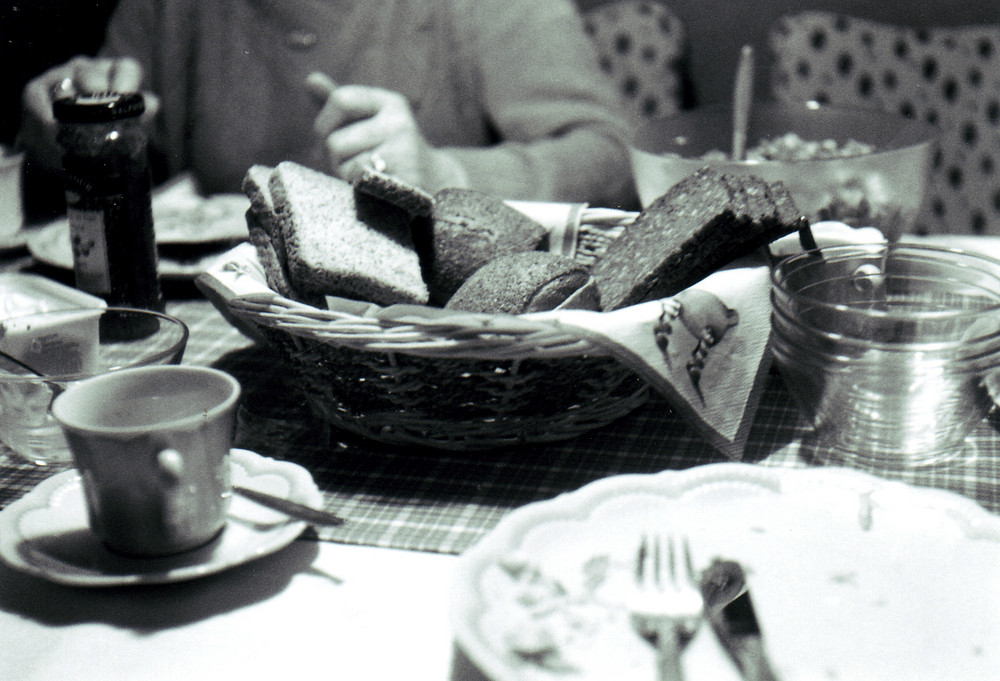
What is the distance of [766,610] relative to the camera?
20.0 inches

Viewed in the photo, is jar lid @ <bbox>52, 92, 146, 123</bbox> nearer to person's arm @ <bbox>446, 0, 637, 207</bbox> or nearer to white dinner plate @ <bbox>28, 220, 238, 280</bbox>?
white dinner plate @ <bbox>28, 220, 238, 280</bbox>

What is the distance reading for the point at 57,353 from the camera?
789 mm

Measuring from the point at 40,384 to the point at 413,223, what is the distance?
35 centimetres

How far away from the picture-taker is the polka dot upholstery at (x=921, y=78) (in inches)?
78.9

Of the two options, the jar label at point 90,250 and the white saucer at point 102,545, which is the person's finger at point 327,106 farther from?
the white saucer at point 102,545

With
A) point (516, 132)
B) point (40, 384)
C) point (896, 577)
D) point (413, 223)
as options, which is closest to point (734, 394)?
point (896, 577)

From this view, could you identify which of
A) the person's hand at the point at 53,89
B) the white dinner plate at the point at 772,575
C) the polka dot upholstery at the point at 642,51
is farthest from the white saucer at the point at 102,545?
the polka dot upholstery at the point at 642,51

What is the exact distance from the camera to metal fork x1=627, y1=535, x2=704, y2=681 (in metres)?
0.48

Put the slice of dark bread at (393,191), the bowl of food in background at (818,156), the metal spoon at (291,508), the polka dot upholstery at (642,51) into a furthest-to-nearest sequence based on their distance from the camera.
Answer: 1. the polka dot upholstery at (642,51)
2. the bowl of food in background at (818,156)
3. the slice of dark bread at (393,191)
4. the metal spoon at (291,508)

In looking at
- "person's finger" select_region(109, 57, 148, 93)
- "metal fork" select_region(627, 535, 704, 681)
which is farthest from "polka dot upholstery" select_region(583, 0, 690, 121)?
"metal fork" select_region(627, 535, 704, 681)

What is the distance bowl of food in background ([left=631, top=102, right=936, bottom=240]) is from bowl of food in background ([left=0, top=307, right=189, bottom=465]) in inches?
21.0

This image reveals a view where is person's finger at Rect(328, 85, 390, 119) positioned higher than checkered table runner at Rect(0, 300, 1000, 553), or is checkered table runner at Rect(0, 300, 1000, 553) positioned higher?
person's finger at Rect(328, 85, 390, 119)

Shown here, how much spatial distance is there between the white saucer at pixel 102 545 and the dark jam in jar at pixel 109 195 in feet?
1.12

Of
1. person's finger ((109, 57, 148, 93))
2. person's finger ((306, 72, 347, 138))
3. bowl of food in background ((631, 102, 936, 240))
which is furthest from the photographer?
person's finger ((109, 57, 148, 93))
